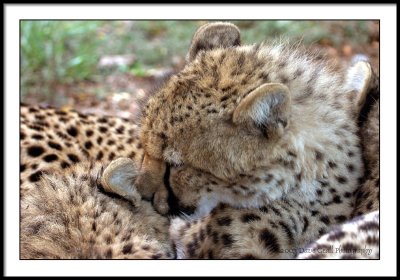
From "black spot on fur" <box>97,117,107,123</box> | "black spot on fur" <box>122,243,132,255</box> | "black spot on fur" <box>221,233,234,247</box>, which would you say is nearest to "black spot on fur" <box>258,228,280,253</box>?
"black spot on fur" <box>221,233,234,247</box>

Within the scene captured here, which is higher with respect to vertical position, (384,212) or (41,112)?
(41,112)

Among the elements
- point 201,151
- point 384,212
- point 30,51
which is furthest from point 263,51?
point 30,51

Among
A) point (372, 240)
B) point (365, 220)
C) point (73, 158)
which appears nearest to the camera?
point (372, 240)

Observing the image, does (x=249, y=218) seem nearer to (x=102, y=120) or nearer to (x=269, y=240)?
(x=269, y=240)

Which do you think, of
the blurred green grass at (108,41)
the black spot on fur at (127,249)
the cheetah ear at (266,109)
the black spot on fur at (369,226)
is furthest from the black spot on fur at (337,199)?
the blurred green grass at (108,41)

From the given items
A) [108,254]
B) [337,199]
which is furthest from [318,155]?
[108,254]

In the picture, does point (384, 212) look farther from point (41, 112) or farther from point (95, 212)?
point (41, 112)
